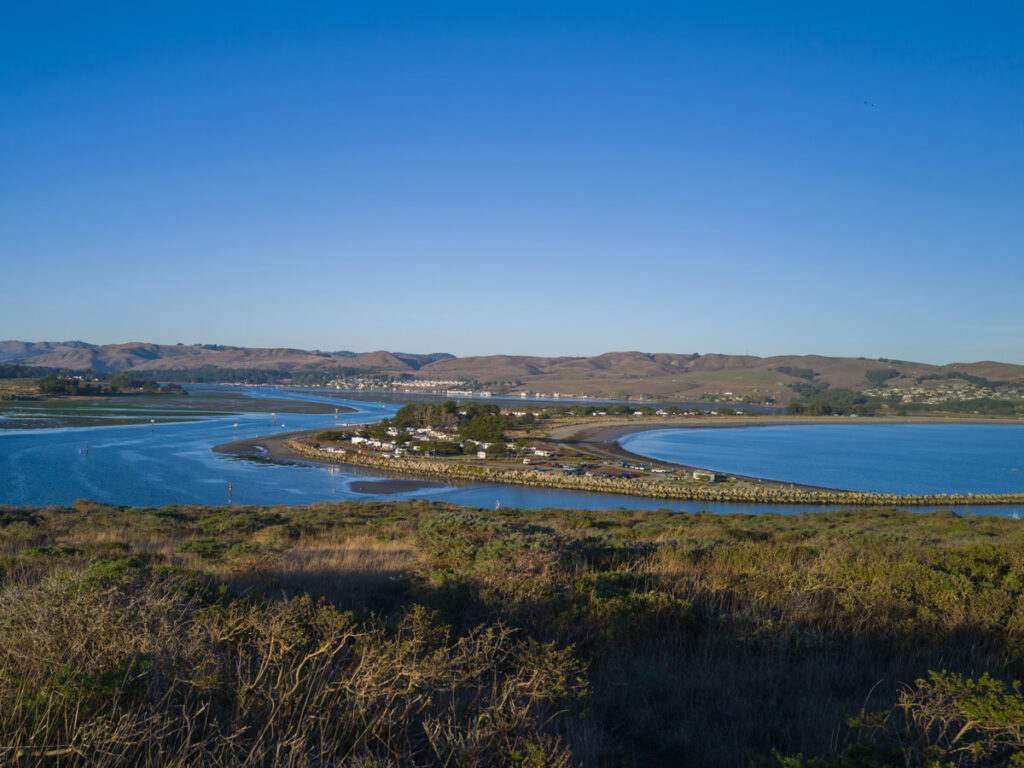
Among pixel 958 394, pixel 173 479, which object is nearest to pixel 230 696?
pixel 173 479

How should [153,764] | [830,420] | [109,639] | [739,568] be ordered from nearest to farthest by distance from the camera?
[153,764] → [109,639] → [739,568] → [830,420]

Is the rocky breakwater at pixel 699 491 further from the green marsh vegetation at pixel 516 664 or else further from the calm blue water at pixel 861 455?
the green marsh vegetation at pixel 516 664

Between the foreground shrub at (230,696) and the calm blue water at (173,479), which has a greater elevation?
the foreground shrub at (230,696)

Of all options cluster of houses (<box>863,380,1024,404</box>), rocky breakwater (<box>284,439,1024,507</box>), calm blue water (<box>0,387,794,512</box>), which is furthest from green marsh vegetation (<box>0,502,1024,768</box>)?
cluster of houses (<box>863,380,1024,404</box>)

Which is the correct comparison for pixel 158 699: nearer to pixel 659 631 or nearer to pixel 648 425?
pixel 659 631

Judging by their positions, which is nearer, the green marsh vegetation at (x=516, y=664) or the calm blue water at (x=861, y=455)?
the green marsh vegetation at (x=516, y=664)

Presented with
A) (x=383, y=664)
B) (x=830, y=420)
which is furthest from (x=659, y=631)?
(x=830, y=420)

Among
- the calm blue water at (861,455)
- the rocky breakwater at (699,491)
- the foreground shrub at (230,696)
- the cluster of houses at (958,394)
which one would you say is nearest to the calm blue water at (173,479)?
the rocky breakwater at (699,491)
